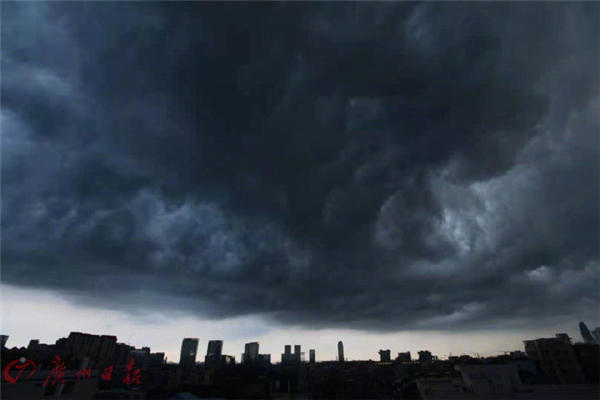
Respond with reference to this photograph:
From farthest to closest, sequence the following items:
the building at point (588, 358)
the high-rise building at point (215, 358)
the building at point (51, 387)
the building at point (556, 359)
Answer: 1. the high-rise building at point (215, 358)
2. the building at point (556, 359)
3. the building at point (588, 358)
4. the building at point (51, 387)

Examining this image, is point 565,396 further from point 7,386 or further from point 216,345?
point 216,345

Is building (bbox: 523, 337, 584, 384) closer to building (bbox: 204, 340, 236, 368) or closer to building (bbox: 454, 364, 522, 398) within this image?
building (bbox: 454, 364, 522, 398)

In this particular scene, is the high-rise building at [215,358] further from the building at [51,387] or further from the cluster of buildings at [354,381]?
the building at [51,387]

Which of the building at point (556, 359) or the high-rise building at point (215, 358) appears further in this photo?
the high-rise building at point (215, 358)

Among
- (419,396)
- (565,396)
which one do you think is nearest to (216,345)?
(419,396)

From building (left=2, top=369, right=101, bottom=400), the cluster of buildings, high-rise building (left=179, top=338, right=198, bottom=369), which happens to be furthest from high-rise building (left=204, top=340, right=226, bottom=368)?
building (left=2, top=369, right=101, bottom=400)

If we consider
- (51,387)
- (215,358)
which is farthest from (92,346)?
(51,387)

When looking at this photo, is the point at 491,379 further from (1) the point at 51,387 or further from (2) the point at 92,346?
(2) the point at 92,346

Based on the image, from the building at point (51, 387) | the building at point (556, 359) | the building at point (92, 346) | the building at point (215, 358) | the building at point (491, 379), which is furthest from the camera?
the building at point (215, 358)

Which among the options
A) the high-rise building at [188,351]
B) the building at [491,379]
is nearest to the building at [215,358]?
the high-rise building at [188,351]
